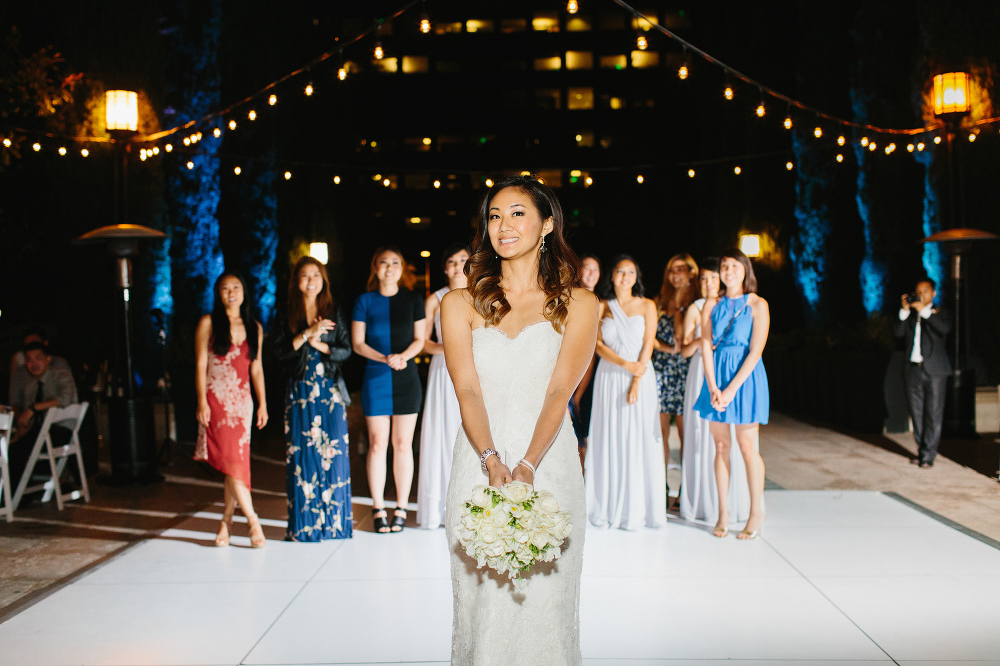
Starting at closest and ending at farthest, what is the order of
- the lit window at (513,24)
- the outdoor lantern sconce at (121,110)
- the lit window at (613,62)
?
the outdoor lantern sconce at (121,110) < the lit window at (613,62) < the lit window at (513,24)

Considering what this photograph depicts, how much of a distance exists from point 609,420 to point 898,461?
12.9 feet

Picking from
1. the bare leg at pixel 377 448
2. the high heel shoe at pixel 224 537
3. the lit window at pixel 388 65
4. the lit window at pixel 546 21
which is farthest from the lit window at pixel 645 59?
the high heel shoe at pixel 224 537

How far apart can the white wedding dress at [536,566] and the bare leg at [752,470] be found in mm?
2780

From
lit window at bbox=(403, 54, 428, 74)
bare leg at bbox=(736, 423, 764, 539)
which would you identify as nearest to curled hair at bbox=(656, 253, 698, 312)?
bare leg at bbox=(736, 423, 764, 539)

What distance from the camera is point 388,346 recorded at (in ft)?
16.6

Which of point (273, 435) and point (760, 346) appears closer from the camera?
point (760, 346)

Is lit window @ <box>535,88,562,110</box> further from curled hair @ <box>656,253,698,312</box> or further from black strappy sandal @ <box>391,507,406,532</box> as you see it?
black strappy sandal @ <box>391,507,406,532</box>

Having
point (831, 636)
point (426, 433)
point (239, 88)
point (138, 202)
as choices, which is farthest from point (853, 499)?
point (239, 88)

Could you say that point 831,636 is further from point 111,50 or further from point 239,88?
point 239,88

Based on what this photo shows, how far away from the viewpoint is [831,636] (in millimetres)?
3234

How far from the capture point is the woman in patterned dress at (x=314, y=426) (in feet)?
15.6

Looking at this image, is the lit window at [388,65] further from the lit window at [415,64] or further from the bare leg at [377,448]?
the bare leg at [377,448]

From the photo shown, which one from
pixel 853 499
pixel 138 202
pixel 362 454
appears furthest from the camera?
pixel 138 202

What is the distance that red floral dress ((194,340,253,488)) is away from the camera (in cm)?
465
